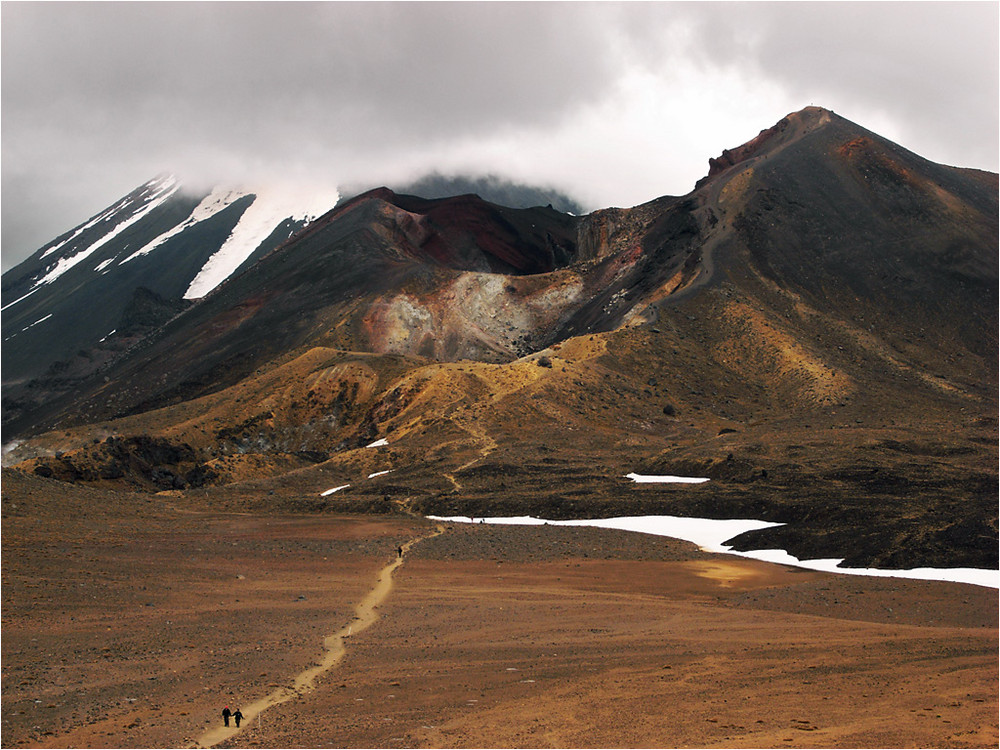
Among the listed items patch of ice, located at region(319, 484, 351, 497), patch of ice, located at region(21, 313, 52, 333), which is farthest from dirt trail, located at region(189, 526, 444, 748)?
patch of ice, located at region(21, 313, 52, 333)

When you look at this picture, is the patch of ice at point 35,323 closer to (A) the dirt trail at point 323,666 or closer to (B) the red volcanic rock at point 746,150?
(B) the red volcanic rock at point 746,150

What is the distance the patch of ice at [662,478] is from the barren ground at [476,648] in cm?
1820

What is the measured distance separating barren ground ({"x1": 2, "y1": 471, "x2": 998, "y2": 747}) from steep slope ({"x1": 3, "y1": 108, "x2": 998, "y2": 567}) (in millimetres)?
10595

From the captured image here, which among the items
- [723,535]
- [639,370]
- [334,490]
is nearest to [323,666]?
[723,535]

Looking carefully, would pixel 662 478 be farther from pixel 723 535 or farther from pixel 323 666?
pixel 323 666

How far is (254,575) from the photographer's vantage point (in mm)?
37438

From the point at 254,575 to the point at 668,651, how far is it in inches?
718

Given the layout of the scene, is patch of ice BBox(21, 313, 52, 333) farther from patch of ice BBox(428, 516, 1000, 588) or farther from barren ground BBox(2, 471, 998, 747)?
barren ground BBox(2, 471, 998, 747)

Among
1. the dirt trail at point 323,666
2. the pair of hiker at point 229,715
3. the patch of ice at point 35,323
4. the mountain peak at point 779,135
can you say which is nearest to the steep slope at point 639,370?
the mountain peak at point 779,135

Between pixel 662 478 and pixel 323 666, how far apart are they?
42941mm

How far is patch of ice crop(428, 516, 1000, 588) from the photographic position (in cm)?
3678

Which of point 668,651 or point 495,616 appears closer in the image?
point 668,651

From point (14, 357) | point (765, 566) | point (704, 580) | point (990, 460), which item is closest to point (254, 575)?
point (704, 580)

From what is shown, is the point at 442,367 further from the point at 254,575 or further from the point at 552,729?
the point at 552,729
